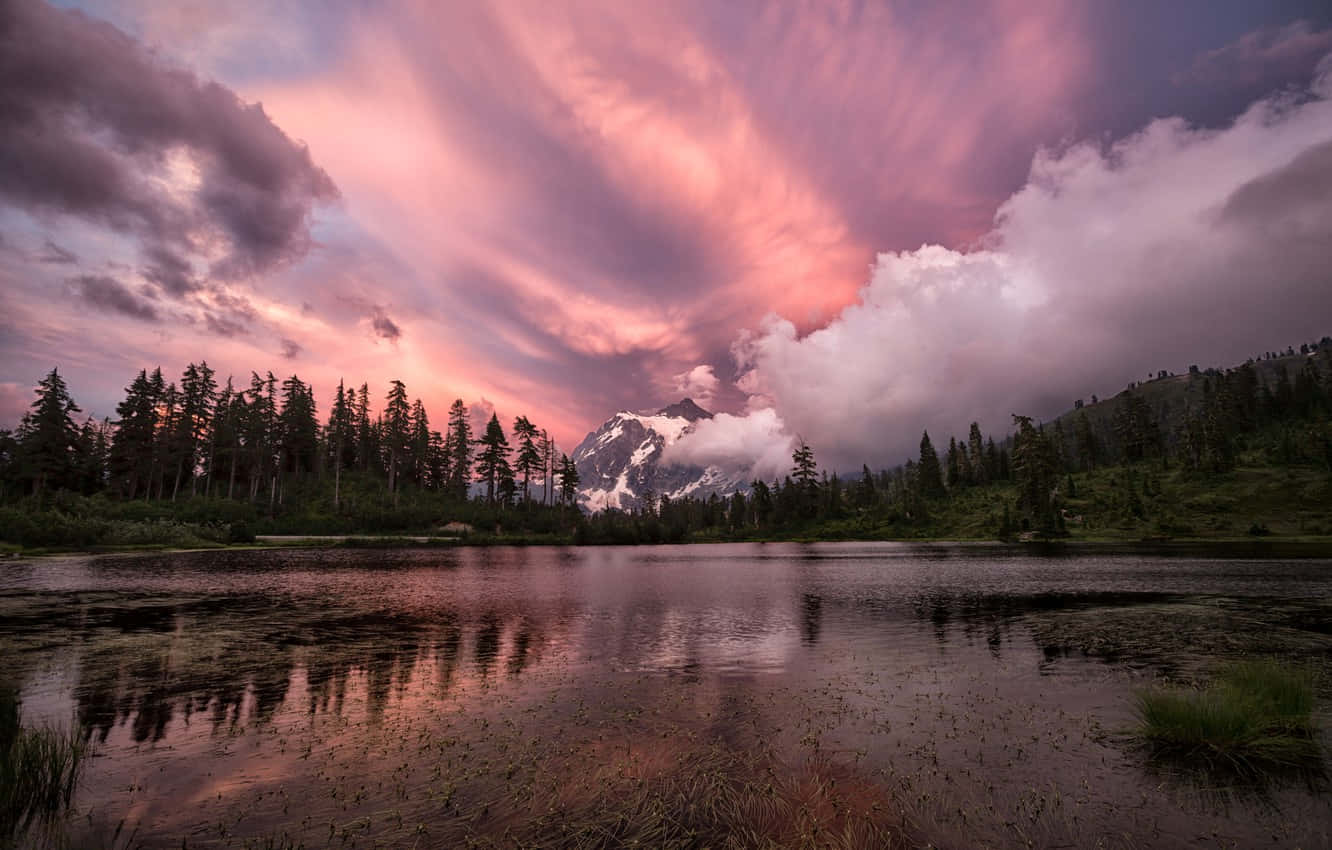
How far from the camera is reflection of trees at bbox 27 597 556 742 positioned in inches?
692

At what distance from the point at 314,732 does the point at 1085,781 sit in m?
18.9

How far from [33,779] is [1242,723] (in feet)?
86.3

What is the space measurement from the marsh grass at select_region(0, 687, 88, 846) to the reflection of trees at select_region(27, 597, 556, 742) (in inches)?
106

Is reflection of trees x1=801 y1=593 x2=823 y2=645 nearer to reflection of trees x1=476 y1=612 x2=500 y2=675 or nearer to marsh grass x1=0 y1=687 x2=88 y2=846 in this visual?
reflection of trees x1=476 y1=612 x2=500 y2=675

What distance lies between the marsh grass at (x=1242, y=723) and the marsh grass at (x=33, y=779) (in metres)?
23.9

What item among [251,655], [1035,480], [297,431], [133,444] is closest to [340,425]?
[297,431]

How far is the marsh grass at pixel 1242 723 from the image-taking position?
1312 cm

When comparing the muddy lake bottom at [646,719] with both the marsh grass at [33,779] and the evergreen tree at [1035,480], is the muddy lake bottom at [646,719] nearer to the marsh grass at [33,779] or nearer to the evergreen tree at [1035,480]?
the marsh grass at [33,779]

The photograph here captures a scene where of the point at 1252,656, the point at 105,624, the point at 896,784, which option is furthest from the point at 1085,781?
the point at 105,624

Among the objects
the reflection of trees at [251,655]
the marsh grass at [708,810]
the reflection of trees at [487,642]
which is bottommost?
the marsh grass at [708,810]

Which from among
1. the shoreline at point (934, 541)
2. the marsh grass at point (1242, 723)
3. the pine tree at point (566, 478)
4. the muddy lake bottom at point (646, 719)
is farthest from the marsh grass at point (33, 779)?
the pine tree at point (566, 478)

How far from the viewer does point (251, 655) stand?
24125 mm

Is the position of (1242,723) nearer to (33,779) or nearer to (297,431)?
(33,779)

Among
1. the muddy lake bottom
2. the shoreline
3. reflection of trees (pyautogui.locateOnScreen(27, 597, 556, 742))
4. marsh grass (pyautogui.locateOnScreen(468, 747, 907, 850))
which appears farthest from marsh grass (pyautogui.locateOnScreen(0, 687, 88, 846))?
the shoreline
